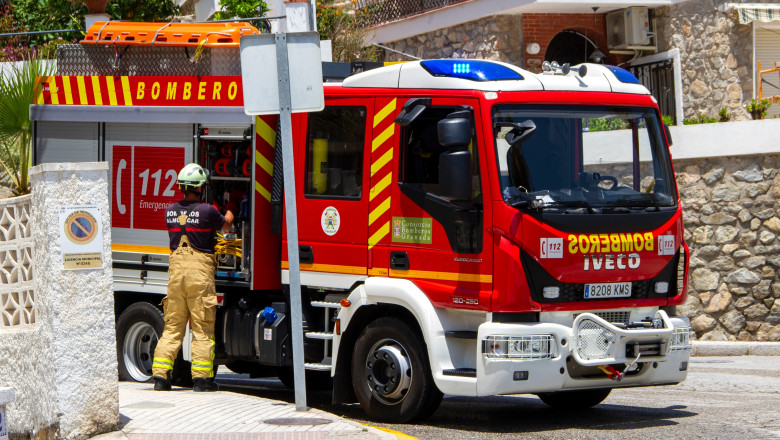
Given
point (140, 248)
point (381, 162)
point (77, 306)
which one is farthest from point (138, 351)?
point (77, 306)

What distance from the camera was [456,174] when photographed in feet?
26.3

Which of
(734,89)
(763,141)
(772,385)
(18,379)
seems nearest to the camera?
(18,379)

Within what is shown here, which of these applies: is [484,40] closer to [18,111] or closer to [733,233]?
[733,233]

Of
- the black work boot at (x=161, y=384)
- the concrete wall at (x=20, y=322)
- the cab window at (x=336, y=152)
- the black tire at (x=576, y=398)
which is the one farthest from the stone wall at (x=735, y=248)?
the concrete wall at (x=20, y=322)

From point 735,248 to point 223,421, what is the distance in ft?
33.3

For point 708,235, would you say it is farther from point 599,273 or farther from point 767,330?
point 599,273

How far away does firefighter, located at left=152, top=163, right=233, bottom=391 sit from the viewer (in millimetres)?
9617

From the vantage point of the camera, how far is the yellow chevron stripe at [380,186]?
343 inches

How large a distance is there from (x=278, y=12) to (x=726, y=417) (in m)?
13.5

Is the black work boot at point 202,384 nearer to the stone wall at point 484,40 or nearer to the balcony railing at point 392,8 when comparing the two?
the stone wall at point 484,40

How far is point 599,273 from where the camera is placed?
827cm

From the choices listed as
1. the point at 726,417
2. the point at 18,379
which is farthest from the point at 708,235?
the point at 18,379

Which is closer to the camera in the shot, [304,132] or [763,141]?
[304,132]

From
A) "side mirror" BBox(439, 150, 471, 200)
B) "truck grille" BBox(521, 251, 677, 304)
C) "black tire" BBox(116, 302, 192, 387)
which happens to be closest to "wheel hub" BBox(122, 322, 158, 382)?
"black tire" BBox(116, 302, 192, 387)
